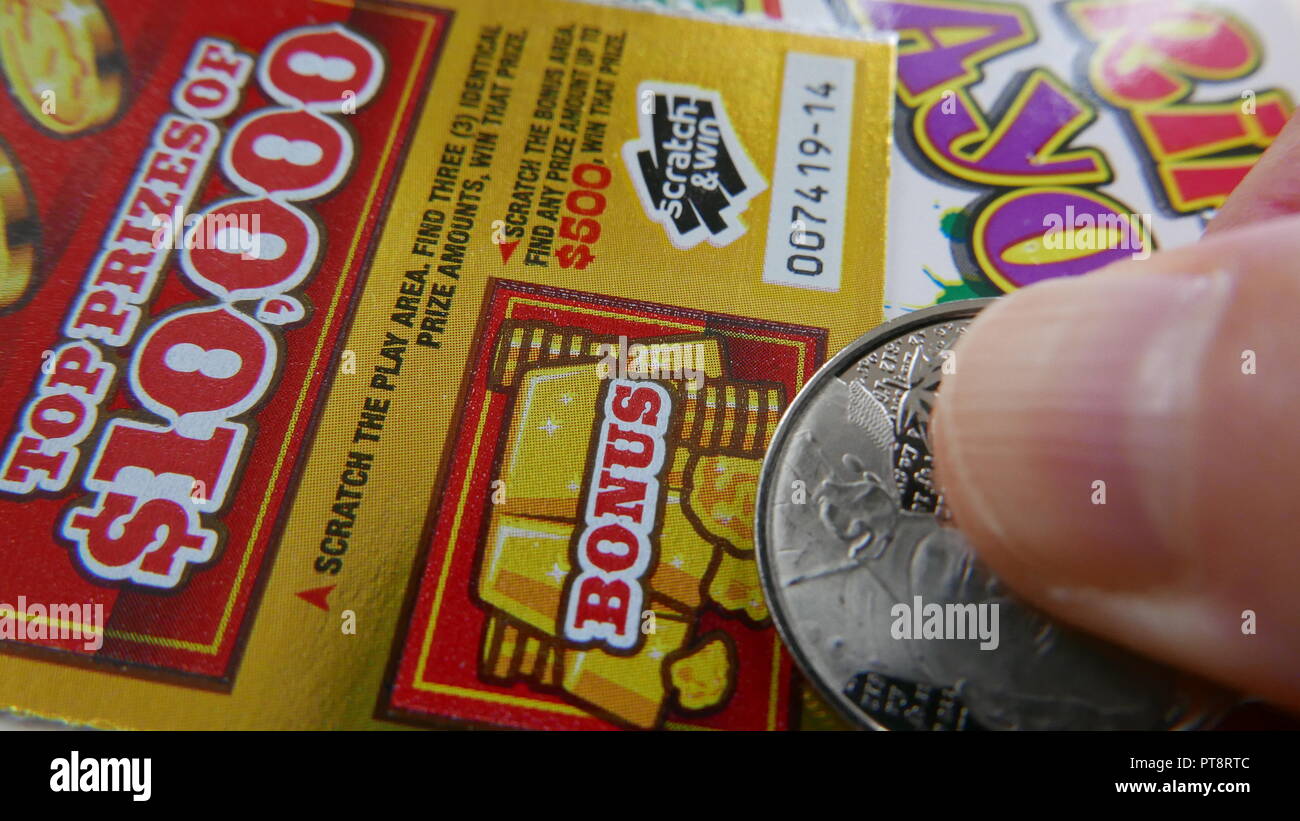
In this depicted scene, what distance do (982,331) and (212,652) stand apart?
70cm

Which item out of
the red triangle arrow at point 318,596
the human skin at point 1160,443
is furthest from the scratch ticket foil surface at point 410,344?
the human skin at point 1160,443

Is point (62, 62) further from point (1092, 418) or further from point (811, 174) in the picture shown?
point (1092, 418)

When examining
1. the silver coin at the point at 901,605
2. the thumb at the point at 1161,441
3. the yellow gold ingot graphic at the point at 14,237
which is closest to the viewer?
the thumb at the point at 1161,441

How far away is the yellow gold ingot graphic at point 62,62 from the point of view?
3.70 ft

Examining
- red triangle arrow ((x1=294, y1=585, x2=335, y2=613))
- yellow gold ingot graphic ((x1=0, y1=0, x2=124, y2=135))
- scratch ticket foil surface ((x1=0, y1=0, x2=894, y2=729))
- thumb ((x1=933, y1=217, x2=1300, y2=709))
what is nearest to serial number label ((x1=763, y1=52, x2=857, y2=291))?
scratch ticket foil surface ((x1=0, y1=0, x2=894, y2=729))

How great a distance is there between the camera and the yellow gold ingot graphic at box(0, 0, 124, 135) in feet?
3.70

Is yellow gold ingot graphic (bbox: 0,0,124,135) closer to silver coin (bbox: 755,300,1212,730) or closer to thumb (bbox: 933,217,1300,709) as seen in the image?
silver coin (bbox: 755,300,1212,730)

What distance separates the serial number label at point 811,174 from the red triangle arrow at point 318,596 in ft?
1.80

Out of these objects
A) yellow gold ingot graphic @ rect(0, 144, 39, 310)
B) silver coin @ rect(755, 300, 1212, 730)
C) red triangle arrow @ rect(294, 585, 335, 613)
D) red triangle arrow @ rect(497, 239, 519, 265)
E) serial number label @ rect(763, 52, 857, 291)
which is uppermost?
serial number label @ rect(763, 52, 857, 291)

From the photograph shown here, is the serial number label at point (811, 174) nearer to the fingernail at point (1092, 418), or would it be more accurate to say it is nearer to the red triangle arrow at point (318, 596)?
the fingernail at point (1092, 418)

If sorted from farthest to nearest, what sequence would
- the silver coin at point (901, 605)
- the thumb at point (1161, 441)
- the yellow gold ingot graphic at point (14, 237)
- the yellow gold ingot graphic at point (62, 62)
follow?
the yellow gold ingot graphic at point (62, 62), the yellow gold ingot graphic at point (14, 237), the silver coin at point (901, 605), the thumb at point (1161, 441)

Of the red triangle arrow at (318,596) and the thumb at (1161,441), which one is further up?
the thumb at (1161,441)

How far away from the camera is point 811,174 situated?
1.14m

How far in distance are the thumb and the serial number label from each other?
1.23 ft
